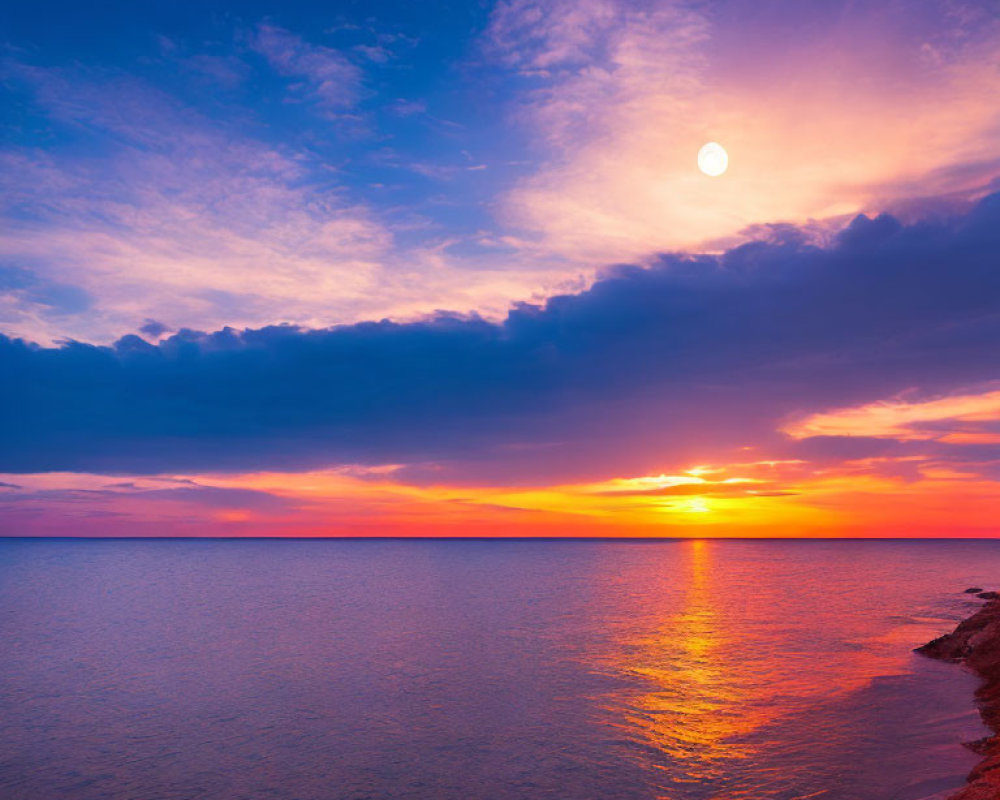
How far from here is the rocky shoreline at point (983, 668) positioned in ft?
57.4

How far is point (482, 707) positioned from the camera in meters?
31.9

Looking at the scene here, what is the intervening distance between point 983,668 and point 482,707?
27.2m

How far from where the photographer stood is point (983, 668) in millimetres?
36938

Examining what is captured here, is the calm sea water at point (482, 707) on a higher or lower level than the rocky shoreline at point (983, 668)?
lower

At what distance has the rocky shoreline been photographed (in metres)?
17.5

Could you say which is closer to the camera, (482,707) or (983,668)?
(482,707)

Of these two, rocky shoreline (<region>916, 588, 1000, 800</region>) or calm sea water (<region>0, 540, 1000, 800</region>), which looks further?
calm sea water (<region>0, 540, 1000, 800</region>)

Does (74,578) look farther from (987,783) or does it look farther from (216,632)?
(987,783)

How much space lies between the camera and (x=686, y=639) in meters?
51.9

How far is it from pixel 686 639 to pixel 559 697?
21908 mm

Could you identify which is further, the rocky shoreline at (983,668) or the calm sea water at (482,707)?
the calm sea water at (482,707)

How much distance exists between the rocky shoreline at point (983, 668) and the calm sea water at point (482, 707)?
3.08 ft

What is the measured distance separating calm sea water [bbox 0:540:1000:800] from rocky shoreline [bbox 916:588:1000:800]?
0.94m

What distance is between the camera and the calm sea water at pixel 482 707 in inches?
899
